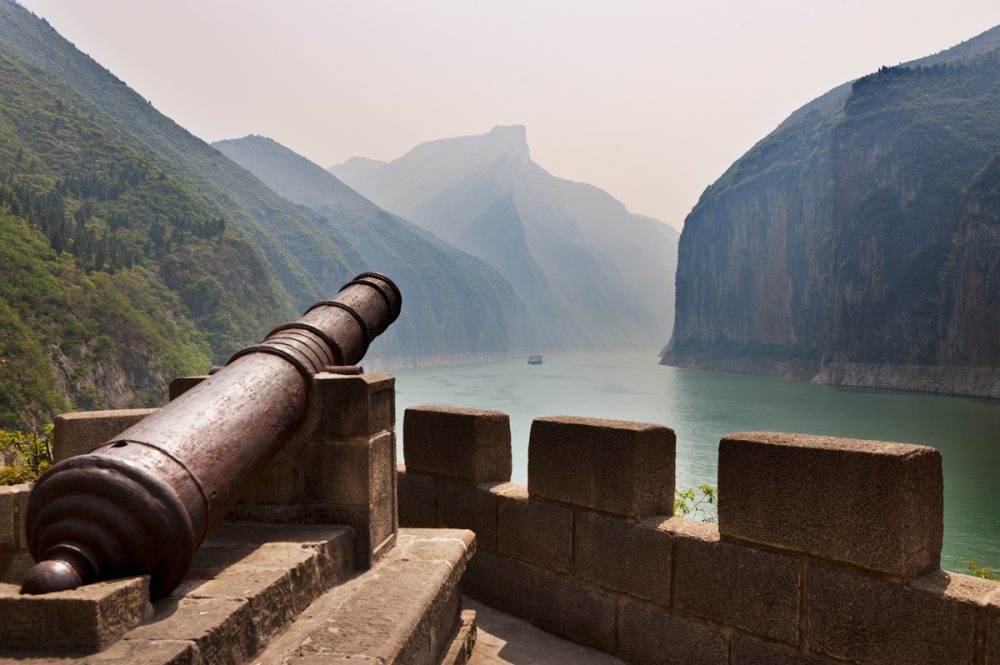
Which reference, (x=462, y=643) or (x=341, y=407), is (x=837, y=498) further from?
(x=341, y=407)

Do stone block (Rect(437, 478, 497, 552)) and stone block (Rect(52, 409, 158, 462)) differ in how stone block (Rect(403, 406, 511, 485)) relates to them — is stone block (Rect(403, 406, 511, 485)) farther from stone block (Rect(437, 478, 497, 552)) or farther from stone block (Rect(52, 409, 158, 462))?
stone block (Rect(52, 409, 158, 462))

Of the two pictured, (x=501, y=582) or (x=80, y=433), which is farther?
(x=501, y=582)

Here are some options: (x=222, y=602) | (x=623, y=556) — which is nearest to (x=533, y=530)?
(x=623, y=556)

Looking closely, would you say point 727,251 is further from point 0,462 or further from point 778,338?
point 0,462

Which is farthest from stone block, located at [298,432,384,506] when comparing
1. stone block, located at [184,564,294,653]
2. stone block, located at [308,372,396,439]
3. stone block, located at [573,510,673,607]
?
stone block, located at [573,510,673,607]

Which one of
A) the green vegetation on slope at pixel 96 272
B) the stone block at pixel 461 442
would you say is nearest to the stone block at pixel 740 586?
the stone block at pixel 461 442

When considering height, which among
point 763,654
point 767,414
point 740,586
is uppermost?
point 740,586
